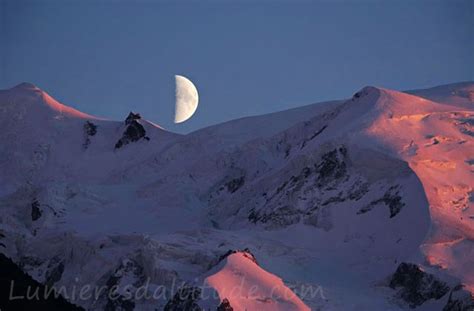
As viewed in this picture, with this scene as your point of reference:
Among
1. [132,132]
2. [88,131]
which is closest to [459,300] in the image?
[132,132]

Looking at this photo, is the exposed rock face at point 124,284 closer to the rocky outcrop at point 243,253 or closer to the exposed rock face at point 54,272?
the rocky outcrop at point 243,253

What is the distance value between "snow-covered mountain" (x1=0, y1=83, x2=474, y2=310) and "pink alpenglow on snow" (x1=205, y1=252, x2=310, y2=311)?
137 millimetres

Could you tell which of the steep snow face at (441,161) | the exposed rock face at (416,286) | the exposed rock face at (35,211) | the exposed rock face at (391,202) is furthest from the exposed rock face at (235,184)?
the exposed rock face at (416,286)

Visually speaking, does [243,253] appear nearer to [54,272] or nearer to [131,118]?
[54,272]

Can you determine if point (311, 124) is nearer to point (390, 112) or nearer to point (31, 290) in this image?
point (390, 112)

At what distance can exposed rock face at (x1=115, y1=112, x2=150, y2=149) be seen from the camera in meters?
125

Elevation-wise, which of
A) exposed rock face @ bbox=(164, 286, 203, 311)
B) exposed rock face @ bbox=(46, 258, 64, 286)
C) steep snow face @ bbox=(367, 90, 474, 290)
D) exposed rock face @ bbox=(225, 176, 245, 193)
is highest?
steep snow face @ bbox=(367, 90, 474, 290)

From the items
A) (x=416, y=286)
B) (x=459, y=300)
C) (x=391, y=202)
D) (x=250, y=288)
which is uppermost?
(x=391, y=202)

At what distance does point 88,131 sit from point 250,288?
192 feet

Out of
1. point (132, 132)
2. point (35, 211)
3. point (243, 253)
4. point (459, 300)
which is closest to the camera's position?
point (459, 300)

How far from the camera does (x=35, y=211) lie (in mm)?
101500

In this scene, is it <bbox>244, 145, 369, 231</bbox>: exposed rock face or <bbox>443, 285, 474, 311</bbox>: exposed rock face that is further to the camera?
<bbox>244, 145, 369, 231</bbox>: exposed rock face

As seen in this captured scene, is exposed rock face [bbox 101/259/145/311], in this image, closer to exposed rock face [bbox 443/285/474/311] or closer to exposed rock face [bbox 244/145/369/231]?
exposed rock face [bbox 244/145/369/231]

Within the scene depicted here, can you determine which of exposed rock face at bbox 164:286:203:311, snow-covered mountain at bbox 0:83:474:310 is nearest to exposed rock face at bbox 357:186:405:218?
snow-covered mountain at bbox 0:83:474:310
